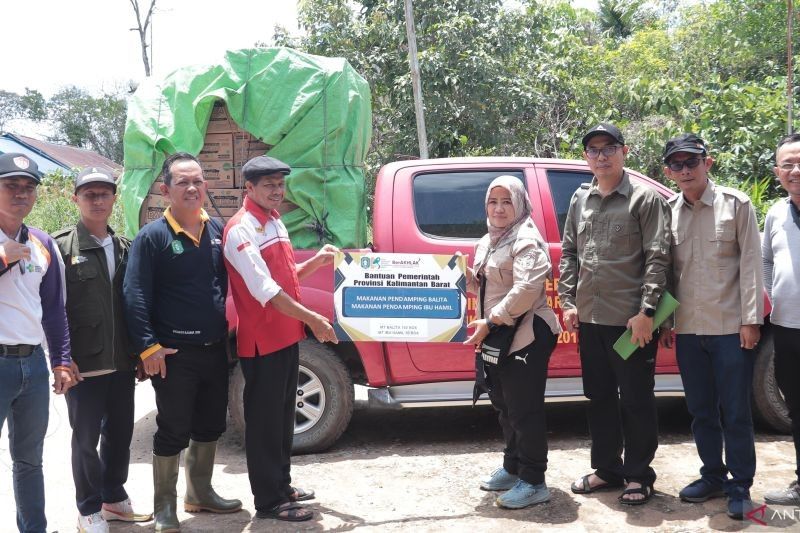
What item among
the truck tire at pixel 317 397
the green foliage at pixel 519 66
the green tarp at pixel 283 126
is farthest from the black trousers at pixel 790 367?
the green foliage at pixel 519 66

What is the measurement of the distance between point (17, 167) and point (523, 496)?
9.47 ft

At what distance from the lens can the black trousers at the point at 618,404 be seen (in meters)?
3.79

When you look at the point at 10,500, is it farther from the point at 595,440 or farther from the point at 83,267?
the point at 595,440

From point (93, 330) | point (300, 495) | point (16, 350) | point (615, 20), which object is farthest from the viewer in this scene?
point (615, 20)

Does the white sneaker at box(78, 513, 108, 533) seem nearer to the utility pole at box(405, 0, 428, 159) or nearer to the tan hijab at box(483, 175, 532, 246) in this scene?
the tan hijab at box(483, 175, 532, 246)

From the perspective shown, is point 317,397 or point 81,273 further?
point 317,397

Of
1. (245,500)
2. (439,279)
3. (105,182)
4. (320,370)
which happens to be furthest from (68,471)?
(439,279)

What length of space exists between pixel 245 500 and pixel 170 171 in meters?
1.89

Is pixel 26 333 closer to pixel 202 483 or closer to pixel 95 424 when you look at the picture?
pixel 95 424

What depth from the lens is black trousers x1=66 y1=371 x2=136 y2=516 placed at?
3.49 metres

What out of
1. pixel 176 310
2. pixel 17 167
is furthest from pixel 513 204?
pixel 17 167

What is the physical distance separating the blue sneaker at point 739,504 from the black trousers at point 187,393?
2.61 m

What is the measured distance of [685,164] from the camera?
372cm

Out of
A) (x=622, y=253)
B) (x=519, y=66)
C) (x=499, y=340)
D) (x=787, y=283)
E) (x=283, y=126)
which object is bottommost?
(x=499, y=340)
